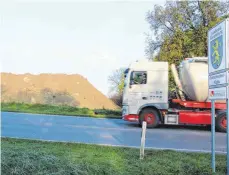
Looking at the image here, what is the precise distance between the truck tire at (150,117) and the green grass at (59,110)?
6.41m

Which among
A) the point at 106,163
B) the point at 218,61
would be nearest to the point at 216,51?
the point at 218,61

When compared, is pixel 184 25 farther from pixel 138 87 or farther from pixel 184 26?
pixel 138 87

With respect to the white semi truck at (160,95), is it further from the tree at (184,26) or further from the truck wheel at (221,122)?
the tree at (184,26)

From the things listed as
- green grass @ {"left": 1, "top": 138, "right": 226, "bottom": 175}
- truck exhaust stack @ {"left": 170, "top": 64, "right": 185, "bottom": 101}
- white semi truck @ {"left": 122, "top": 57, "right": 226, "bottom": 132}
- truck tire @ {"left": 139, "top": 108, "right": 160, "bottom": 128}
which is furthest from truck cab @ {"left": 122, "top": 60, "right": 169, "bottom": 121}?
green grass @ {"left": 1, "top": 138, "right": 226, "bottom": 175}

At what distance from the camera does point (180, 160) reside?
666 cm

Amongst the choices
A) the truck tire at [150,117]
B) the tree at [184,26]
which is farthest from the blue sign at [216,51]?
the tree at [184,26]

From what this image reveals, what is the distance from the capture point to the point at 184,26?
22703 millimetres

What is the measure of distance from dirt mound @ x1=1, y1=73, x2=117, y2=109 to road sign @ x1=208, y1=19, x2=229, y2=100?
80.8 feet

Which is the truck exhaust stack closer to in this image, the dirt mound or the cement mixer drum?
the cement mixer drum

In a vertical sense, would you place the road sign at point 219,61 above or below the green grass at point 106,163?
above

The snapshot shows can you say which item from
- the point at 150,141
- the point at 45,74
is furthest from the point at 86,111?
the point at 45,74

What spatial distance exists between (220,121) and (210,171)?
8.94 meters

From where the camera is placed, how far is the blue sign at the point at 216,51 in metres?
5.77

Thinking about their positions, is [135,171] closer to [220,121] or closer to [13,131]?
[13,131]
